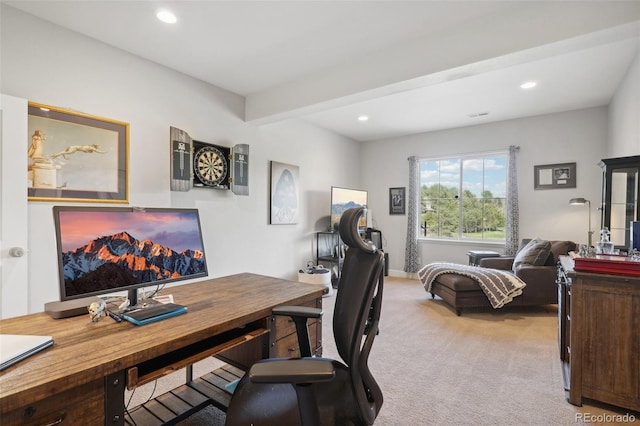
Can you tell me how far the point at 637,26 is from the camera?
1.93 meters

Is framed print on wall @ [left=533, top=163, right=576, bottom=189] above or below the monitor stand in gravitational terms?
above

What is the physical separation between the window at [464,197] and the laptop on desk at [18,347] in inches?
227

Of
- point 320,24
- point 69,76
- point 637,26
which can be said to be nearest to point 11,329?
point 69,76

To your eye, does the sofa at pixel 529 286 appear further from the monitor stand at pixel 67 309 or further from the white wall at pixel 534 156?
the monitor stand at pixel 67 309

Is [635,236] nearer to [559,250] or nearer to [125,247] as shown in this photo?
[559,250]

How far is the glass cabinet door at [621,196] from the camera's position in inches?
98.4

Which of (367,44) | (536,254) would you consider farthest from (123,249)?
(536,254)

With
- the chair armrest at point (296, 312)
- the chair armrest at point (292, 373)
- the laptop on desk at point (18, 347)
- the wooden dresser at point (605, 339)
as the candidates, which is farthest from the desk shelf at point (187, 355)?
the wooden dresser at point (605, 339)

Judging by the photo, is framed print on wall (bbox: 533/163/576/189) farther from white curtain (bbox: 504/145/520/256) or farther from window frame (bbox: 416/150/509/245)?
window frame (bbox: 416/150/509/245)

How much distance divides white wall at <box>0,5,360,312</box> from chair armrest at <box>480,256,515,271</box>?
2.65 m

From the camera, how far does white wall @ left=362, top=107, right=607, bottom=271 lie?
4480 millimetres

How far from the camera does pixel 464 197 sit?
18.5ft

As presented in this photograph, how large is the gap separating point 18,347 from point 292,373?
89cm

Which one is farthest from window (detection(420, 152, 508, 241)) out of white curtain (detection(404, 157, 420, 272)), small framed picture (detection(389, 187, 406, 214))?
small framed picture (detection(389, 187, 406, 214))
